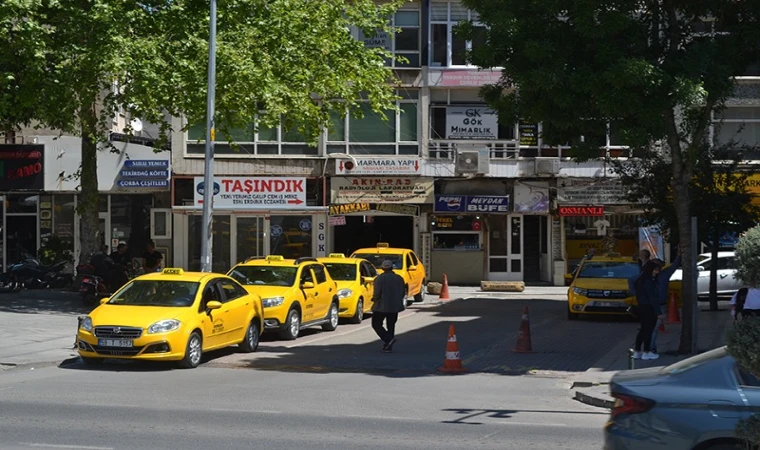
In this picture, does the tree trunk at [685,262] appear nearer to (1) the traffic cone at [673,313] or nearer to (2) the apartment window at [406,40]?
(1) the traffic cone at [673,313]

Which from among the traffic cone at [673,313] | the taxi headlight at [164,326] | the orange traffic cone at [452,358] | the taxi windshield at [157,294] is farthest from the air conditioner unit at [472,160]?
the taxi headlight at [164,326]

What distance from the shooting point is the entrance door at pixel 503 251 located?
125ft

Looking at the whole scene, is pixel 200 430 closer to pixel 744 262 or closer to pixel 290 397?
pixel 290 397

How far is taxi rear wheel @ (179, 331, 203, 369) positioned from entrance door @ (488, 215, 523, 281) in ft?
73.0

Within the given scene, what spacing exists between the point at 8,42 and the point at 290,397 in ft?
46.9

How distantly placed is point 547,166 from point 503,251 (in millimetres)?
3989

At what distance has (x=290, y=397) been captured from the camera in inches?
529

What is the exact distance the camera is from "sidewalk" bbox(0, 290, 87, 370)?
700 inches

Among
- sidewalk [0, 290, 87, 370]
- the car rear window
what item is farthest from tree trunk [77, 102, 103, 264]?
the car rear window

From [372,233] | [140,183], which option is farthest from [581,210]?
[140,183]

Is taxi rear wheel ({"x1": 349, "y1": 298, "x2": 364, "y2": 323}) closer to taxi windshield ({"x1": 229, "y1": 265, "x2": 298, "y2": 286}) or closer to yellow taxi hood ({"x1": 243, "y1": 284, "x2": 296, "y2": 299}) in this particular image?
taxi windshield ({"x1": 229, "y1": 265, "x2": 298, "y2": 286})

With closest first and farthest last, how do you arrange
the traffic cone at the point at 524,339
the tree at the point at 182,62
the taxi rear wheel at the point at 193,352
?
the taxi rear wheel at the point at 193,352, the traffic cone at the point at 524,339, the tree at the point at 182,62

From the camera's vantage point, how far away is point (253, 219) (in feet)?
124

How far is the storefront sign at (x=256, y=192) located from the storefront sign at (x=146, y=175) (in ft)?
4.58
